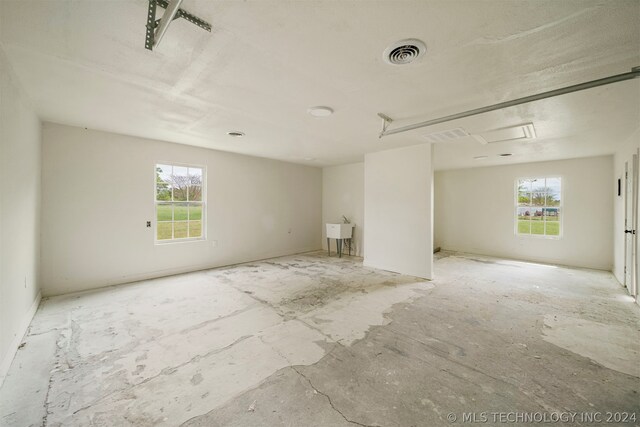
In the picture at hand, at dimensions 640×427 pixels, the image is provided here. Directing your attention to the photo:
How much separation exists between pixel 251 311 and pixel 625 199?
6.12 m

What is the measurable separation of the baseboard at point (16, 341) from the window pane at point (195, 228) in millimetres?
2222

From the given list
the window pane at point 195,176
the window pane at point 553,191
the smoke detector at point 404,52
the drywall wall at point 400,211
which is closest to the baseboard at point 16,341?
the window pane at point 195,176

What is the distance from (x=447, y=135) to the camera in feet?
12.5

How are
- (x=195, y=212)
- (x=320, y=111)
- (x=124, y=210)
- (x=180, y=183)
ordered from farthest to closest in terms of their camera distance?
(x=195, y=212) → (x=180, y=183) → (x=124, y=210) → (x=320, y=111)

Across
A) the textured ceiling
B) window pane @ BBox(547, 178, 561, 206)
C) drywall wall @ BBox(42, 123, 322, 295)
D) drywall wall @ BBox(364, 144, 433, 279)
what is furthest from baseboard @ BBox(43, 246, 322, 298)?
window pane @ BBox(547, 178, 561, 206)

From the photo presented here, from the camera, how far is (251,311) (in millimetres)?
3074

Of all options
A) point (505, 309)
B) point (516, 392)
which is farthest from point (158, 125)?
point (505, 309)

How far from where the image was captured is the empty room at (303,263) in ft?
5.16

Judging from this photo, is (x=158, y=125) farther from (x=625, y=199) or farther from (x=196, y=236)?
(x=625, y=199)

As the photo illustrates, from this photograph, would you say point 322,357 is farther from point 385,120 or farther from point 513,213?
point 513,213

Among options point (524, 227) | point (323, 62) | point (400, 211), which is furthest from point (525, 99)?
point (524, 227)

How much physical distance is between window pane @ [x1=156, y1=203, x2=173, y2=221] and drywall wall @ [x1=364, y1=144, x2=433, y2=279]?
3.89 meters

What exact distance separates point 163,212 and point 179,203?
32 centimetres

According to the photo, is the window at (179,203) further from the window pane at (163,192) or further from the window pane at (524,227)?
the window pane at (524,227)
